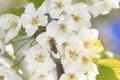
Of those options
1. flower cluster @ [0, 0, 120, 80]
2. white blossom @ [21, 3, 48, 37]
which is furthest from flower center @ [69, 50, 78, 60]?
white blossom @ [21, 3, 48, 37]

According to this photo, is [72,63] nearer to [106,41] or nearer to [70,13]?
[70,13]

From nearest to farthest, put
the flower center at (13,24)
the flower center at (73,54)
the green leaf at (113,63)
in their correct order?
the flower center at (73,54), the flower center at (13,24), the green leaf at (113,63)

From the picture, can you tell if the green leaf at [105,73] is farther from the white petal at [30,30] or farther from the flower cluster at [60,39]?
the white petal at [30,30]

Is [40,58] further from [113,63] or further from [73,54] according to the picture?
[113,63]

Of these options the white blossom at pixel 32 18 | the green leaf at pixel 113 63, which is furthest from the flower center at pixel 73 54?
the green leaf at pixel 113 63

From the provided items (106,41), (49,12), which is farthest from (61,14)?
(106,41)

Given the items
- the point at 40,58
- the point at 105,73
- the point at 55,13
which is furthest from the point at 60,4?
the point at 105,73
